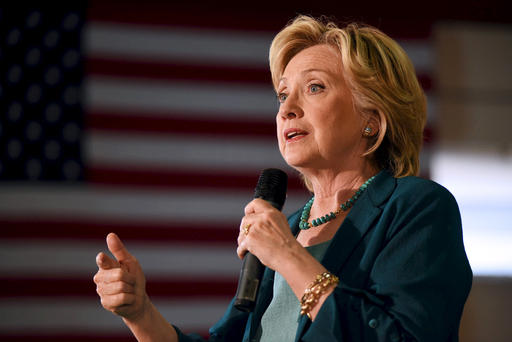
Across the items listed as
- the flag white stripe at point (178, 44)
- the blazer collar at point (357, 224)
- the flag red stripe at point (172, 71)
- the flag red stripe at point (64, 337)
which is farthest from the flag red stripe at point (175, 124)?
the blazer collar at point (357, 224)

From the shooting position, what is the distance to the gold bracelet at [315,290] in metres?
0.93

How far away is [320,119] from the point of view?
1198 mm

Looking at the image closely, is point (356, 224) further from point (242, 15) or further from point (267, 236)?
point (242, 15)

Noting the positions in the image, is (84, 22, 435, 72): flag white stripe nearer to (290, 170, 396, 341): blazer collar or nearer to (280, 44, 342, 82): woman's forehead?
(280, 44, 342, 82): woman's forehead

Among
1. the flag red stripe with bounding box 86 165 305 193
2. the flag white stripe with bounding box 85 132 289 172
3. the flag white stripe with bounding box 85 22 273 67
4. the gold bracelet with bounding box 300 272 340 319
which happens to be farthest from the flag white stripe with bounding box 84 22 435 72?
the gold bracelet with bounding box 300 272 340 319

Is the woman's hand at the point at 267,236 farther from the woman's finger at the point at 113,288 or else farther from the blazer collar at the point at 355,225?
the woman's finger at the point at 113,288

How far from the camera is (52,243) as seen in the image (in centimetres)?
339

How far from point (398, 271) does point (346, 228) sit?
6.6 inches

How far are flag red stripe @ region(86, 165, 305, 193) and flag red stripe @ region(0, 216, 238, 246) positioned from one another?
0.76 feet

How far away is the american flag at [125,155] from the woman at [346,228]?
7.19ft

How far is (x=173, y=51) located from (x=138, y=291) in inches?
105

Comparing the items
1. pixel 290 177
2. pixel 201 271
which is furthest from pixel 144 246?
pixel 290 177

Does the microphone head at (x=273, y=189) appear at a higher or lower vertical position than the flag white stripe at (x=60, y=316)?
higher

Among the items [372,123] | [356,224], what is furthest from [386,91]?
[356,224]
